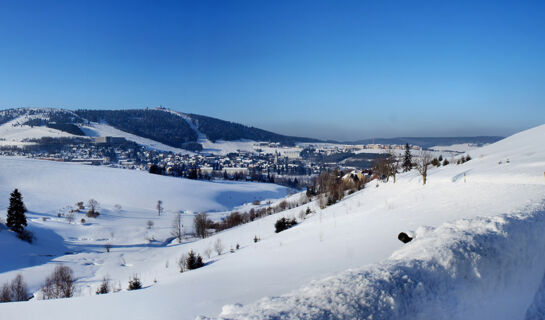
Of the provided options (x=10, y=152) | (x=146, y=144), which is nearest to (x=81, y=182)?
Result: (x=10, y=152)

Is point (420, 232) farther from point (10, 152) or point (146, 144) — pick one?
point (146, 144)

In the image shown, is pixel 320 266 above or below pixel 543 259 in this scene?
below

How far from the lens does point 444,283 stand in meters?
4.61

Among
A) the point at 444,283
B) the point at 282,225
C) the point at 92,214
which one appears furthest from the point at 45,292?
the point at 92,214

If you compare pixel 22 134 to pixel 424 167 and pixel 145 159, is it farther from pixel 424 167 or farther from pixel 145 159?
pixel 424 167

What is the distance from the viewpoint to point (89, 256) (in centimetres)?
2925

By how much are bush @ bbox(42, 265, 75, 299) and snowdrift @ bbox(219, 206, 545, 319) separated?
13902mm

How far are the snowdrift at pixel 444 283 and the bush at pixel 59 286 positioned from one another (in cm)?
1390

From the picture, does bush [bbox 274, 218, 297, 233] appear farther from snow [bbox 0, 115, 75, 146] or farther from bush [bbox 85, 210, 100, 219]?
snow [bbox 0, 115, 75, 146]

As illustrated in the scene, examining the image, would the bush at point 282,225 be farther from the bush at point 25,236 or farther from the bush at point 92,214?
the bush at point 92,214

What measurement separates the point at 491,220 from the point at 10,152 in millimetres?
174892

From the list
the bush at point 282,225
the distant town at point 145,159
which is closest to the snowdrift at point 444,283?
the bush at point 282,225

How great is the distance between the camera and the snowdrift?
11.8ft

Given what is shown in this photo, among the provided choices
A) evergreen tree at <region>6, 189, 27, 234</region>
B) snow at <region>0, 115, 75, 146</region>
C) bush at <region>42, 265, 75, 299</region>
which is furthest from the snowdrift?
snow at <region>0, 115, 75, 146</region>
